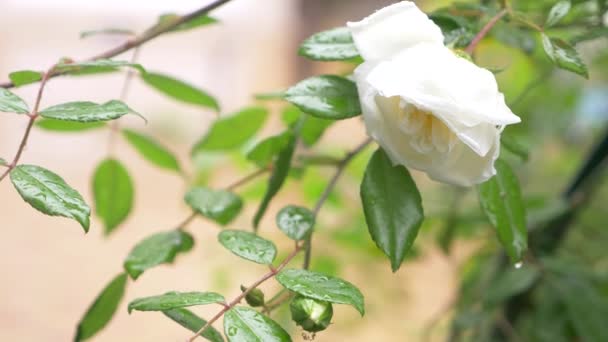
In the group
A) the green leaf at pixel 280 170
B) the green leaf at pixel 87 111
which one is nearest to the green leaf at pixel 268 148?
the green leaf at pixel 280 170

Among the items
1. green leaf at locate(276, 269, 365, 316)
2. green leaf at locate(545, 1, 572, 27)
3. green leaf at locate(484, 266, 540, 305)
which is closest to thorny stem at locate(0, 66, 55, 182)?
green leaf at locate(276, 269, 365, 316)

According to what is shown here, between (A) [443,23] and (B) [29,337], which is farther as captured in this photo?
(B) [29,337]

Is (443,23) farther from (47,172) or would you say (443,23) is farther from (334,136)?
(334,136)

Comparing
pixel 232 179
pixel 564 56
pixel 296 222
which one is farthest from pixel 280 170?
pixel 232 179

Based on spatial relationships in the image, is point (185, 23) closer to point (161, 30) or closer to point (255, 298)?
point (161, 30)

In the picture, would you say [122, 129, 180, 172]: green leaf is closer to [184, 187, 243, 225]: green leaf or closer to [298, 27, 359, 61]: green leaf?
[184, 187, 243, 225]: green leaf

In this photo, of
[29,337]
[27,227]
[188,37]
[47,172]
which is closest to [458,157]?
[47,172]
